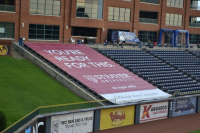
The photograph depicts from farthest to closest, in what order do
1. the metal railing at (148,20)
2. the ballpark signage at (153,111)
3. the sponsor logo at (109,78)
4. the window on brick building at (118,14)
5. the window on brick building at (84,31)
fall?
A: the metal railing at (148,20)
the window on brick building at (118,14)
the window on brick building at (84,31)
the sponsor logo at (109,78)
the ballpark signage at (153,111)

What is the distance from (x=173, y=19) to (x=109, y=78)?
31.2 m

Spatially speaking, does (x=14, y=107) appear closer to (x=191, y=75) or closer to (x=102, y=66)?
(x=102, y=66)

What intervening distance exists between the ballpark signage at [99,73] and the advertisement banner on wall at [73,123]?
4300mm

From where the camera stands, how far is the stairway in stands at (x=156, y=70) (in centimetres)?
3884

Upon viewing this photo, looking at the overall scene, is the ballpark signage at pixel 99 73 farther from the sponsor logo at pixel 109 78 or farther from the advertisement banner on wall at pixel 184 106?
the advertisement banner on wall at pixel 184 106

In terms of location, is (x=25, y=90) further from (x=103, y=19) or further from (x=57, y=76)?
(x=103, y=19)

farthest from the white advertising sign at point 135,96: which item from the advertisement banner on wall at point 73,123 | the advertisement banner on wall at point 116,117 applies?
the advertisement banner on wall at point 73,123

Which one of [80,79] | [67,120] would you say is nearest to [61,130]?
[67,120]

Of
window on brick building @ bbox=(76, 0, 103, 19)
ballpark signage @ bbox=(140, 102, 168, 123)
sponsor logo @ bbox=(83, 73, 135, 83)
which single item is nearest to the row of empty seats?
window on brick building @ bbox=(76, 0, 103, 19)

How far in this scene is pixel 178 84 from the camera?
4034cm

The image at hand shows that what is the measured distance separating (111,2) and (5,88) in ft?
97.9

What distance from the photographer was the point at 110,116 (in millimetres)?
27109

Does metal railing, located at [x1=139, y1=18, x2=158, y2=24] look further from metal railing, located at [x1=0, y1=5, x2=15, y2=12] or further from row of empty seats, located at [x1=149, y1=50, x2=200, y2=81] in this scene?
metal railing, located at [x1=0, y1=5, x2=15, y2=12]

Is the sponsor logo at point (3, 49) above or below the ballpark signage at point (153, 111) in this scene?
above
